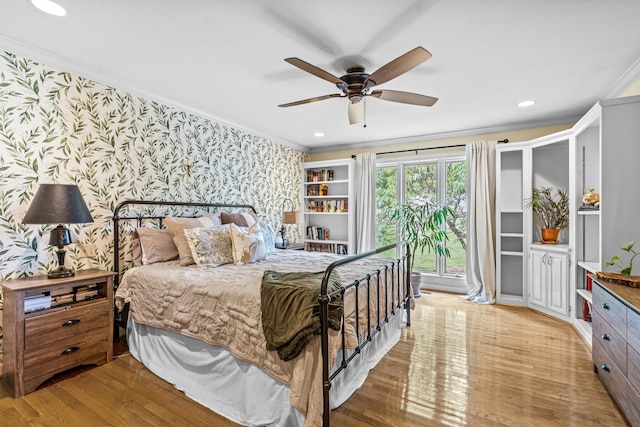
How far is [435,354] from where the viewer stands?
111 inches

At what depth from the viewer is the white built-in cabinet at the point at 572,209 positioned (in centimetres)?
260

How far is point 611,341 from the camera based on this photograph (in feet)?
6.96

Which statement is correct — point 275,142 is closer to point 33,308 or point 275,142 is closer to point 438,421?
point 33,308

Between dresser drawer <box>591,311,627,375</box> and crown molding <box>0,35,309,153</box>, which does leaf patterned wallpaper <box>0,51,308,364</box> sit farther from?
dresser drawer <box>591,311,627,375</box>

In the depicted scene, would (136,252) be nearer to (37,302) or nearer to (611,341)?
(37,302)

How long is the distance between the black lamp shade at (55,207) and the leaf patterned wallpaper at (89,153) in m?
0.33

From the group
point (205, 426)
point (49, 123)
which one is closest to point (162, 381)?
point (205, 426)

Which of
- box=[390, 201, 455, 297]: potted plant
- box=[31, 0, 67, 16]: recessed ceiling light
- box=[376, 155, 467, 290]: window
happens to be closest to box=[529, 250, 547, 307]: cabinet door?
box=[376, 155, 467, 290]: window

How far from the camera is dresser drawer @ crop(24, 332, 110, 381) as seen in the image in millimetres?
2197

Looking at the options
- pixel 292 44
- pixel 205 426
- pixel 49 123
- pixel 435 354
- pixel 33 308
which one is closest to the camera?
pixel 205 426

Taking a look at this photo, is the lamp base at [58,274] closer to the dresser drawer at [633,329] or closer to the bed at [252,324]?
the bed at [252,324]

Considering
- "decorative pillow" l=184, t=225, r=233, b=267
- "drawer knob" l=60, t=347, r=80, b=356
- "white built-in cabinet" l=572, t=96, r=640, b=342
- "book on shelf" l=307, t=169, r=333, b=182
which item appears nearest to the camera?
"drawer knob" l=60, t=347, r=80, b=356

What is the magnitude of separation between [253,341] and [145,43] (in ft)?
7.59

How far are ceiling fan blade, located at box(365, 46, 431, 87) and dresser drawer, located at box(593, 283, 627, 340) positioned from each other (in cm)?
199
